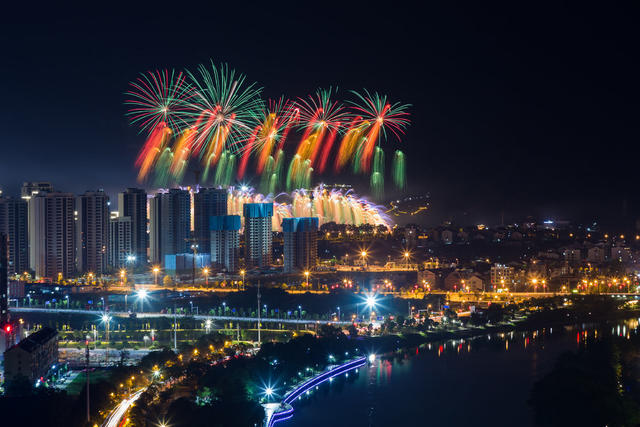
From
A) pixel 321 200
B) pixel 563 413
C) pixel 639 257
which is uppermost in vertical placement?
pixel 321 200

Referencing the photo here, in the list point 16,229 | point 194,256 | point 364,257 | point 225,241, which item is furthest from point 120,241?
point 364,257

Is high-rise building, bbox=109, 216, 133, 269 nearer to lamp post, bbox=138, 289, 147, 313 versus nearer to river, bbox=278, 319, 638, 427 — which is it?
lamp post, bbox=138, 289, 147, 313

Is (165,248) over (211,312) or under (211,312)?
over

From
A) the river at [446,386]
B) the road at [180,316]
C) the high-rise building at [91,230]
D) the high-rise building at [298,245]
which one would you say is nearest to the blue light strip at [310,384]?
the river at [446,386]

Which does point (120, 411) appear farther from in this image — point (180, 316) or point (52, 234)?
point (52, 234)

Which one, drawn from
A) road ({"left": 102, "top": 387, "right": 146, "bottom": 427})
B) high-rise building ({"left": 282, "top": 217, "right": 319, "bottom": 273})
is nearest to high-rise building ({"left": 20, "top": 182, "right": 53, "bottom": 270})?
high-rise building ({"left": 282, "top": 217, "right": 319, "bottom": 273})

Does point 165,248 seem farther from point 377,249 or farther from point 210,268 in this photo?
point 377,249

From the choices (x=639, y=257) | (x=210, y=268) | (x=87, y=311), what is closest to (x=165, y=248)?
(x=210, y=268)
